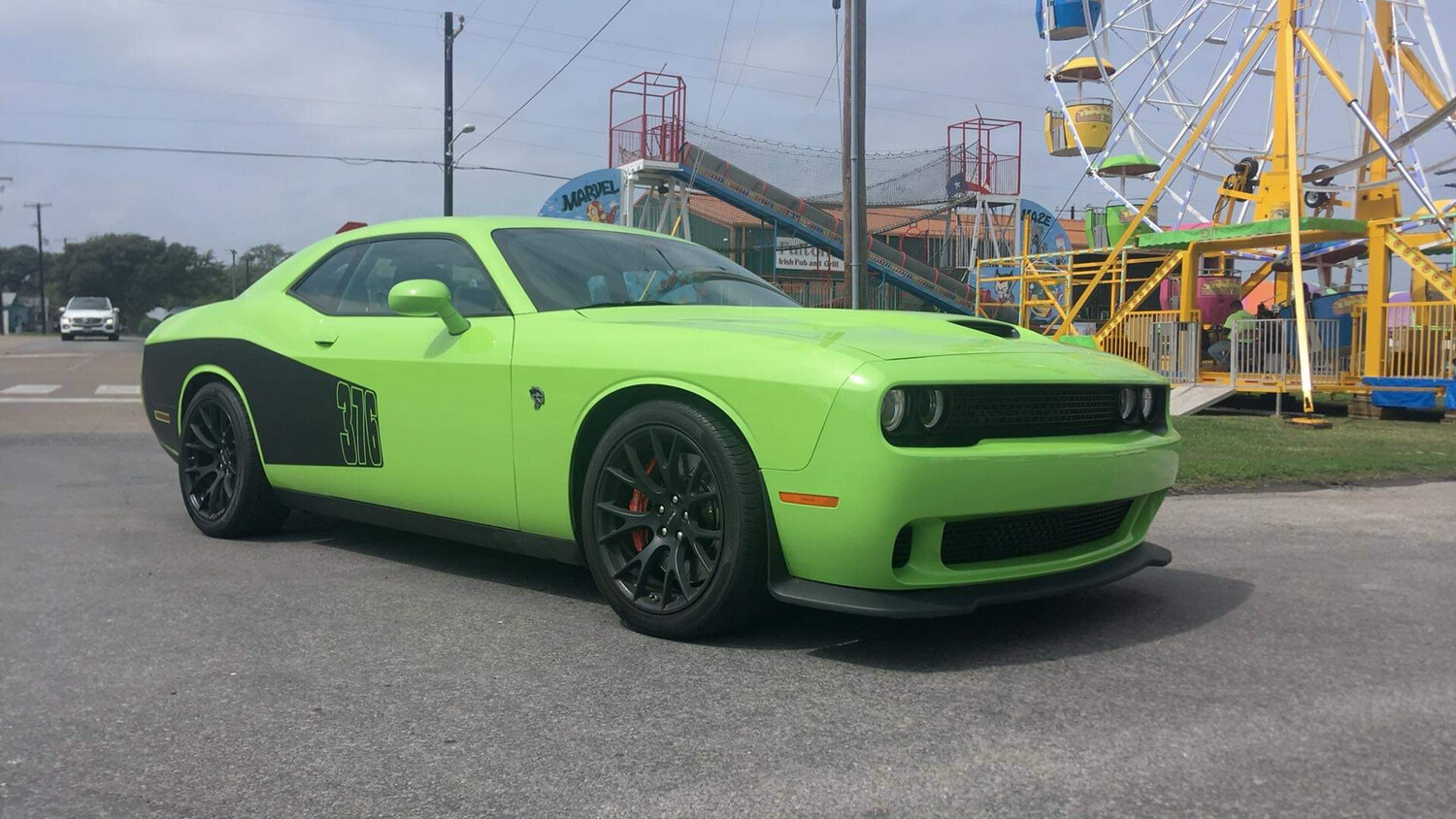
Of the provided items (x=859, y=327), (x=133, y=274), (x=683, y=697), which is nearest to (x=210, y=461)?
(x=859, y=327)

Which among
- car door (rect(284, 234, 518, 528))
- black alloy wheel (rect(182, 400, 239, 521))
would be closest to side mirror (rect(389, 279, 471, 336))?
car door (rect(284, 234, 518, 528))

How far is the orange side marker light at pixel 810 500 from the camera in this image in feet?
10.1

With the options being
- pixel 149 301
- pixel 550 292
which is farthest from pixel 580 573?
pixel 149 301

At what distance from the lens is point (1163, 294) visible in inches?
760

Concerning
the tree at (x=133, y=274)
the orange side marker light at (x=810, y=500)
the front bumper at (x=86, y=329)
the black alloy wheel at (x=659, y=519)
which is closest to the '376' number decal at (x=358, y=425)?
the black alloy wheel at (x=659, y=519)

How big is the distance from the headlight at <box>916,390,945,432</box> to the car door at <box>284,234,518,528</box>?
4.78ft

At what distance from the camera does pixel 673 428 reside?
133 inches

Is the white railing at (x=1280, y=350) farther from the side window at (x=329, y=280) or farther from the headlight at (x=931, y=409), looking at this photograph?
the headlight at (x=931, y=409)

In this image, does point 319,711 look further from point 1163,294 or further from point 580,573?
point 1163,294

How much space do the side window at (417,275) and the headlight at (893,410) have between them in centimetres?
162

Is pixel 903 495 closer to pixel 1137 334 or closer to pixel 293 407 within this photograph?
pixel 293 407

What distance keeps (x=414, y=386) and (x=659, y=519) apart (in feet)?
4.20

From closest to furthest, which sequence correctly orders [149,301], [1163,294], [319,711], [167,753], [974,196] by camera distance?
[167,753]
[319,711]
[1163,294]
[974,196]
[149,301]

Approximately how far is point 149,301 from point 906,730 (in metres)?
96.2
